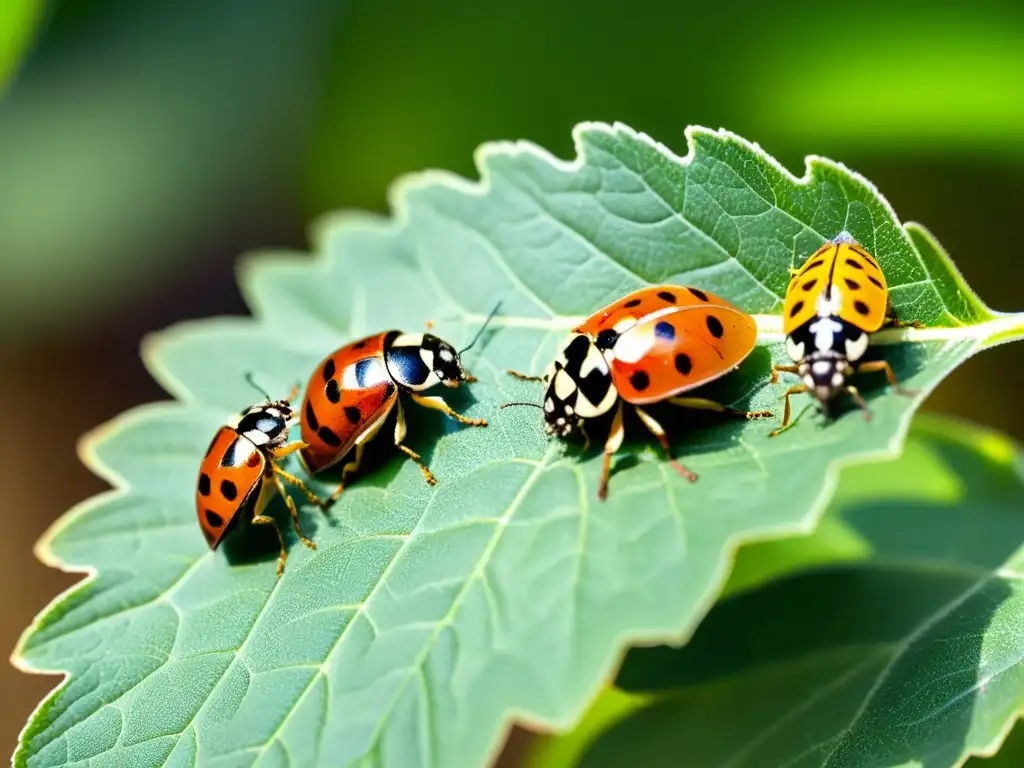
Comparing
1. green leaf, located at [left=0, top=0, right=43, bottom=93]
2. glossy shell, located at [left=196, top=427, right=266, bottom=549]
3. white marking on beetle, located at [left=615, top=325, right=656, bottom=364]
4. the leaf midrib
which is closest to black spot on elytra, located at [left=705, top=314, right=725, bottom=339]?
white marking on beetle, located at [left=615, top=325, right=656, bottom=364]

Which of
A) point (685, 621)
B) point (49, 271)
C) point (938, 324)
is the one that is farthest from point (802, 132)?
point (49, 271)

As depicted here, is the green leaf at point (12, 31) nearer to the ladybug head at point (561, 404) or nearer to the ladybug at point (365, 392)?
the ladybug at point (365, 392)

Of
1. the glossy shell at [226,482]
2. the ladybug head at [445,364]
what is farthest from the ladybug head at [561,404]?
the glossy shell at [226,482]

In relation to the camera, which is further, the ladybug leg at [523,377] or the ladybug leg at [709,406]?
the ladybug leg at [523,377]


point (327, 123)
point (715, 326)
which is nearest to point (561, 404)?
point (715, 326)

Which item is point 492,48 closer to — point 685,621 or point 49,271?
point 49,271
